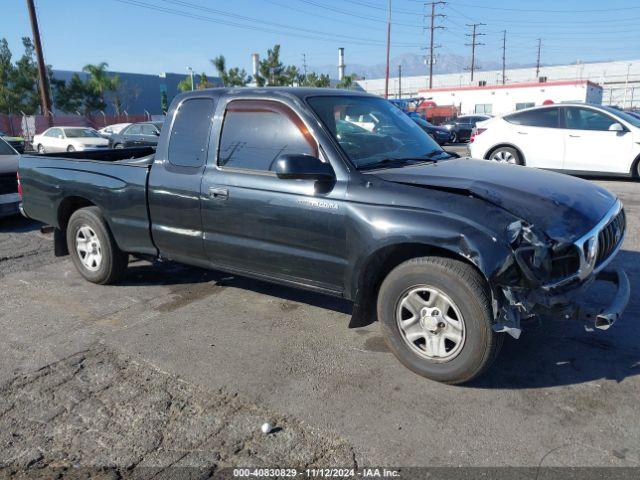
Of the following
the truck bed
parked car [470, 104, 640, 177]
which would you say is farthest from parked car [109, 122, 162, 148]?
the truck bed

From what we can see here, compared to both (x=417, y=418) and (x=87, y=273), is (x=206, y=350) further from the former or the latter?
(x=87, y=273)

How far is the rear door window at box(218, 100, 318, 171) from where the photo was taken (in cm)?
395

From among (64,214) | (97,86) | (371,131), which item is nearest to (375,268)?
(371,131)

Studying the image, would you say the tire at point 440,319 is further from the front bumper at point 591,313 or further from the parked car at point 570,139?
the parked car at point 570,139

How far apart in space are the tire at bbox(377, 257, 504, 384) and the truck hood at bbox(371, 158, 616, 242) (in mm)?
447

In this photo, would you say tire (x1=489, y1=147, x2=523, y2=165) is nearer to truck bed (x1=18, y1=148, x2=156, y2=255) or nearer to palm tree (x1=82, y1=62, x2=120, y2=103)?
truck bed (x1=18, y1=148, x2=156, y2=255)

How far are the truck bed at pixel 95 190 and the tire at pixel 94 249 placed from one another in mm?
131

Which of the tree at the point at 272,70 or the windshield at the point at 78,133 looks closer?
the windshield at the point at 78,133

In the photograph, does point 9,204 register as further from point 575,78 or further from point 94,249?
point 575,78

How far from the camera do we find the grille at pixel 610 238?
3383mm

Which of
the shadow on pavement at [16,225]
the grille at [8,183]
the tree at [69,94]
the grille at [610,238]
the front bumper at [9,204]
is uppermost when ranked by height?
the tree at [69,94]

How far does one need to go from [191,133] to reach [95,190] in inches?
51.8

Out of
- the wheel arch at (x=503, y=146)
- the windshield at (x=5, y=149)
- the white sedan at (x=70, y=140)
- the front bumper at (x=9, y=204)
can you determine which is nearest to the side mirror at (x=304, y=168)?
the front bumper at (x=9, y=204)

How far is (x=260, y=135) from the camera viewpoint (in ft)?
13.6
